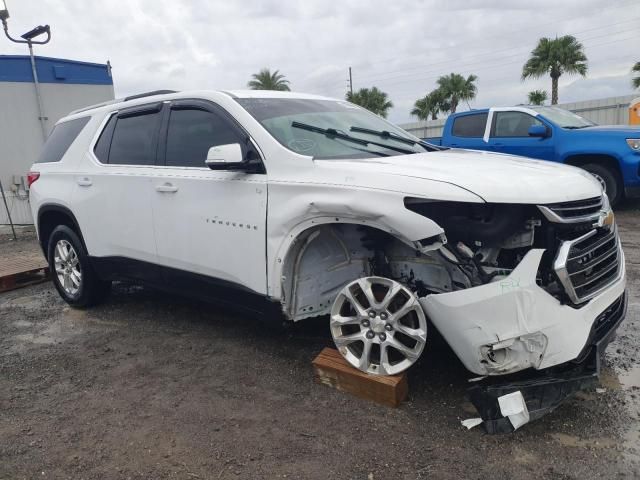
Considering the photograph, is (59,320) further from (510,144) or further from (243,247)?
(510,144)

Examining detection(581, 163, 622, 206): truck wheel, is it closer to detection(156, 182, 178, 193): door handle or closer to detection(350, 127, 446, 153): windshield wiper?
detection(350, 127, 446, 153): windshield wiper

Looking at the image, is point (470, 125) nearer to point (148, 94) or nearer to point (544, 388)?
point (148, 94)

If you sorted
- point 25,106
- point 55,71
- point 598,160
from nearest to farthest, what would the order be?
point 598,160, point 25,106, point 55,71

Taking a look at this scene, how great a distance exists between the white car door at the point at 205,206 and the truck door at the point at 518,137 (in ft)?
21.9

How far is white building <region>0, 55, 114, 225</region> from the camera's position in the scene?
11.9 m

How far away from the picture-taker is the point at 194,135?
3.91 m

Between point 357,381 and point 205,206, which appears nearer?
point 357,381

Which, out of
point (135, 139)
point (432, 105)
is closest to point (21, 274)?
point (135, 139)

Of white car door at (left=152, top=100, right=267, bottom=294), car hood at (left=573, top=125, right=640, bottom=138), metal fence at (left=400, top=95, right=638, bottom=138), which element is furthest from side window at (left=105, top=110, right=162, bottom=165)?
metal fence at (left=400, top=95, right=638, bottom=138)

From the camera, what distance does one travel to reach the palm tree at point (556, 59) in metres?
27.8

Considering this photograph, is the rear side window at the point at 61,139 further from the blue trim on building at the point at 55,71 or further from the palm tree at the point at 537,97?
the palm tree at the point at 537,97

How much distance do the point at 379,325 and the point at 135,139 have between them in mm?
2652

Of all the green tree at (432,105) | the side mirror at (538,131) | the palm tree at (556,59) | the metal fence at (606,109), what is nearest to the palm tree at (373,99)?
the green tree at (432,105)

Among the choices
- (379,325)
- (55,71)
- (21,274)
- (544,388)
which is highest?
(55,71)
